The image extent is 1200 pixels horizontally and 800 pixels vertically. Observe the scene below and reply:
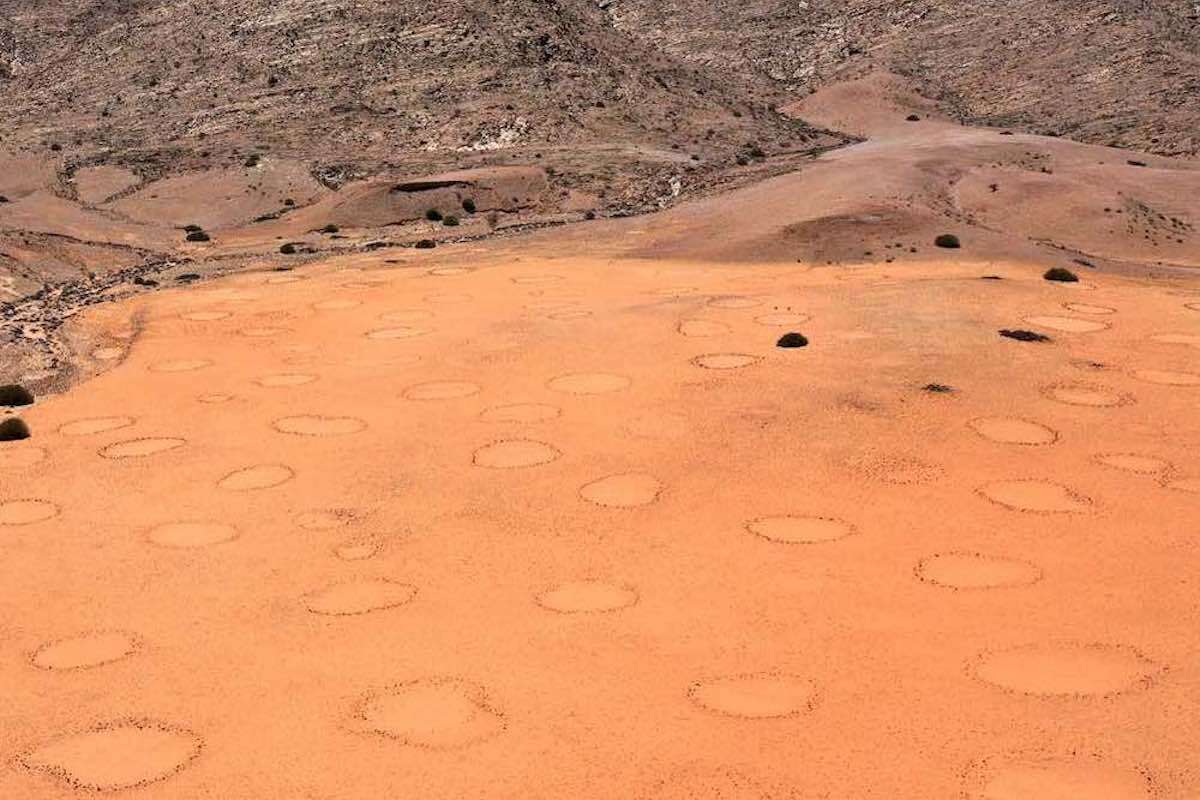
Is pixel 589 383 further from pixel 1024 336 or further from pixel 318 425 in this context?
pixel 1024 336

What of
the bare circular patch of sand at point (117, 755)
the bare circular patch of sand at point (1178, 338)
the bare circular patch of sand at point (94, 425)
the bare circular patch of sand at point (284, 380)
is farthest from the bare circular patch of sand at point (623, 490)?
the bare circular patch of sand at point (1178, 338)

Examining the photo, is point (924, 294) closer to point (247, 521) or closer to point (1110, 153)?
point (247, 521)

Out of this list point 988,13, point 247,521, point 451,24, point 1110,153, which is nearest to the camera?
point 247,521

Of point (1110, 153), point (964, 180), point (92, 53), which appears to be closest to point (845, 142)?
point (1110, 153)

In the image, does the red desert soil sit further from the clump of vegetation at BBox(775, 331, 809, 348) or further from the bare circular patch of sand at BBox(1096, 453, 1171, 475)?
the clump of vegetation at BBox(775, 331, 809, 348)

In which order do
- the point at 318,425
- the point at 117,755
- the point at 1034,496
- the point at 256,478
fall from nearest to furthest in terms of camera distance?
1. the point at 117,755
2. the point at 1034,496
3. the point at 256,478
4. the point at 318,425

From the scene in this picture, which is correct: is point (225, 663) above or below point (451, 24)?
below

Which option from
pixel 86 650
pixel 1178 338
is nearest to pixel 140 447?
pixel 86 650
